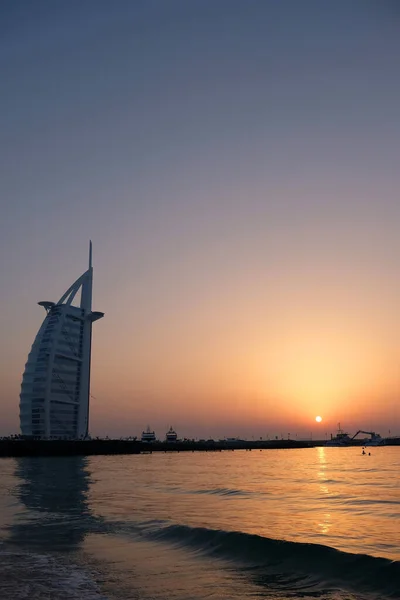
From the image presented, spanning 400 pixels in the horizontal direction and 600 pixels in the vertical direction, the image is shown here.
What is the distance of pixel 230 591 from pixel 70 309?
135848 mm

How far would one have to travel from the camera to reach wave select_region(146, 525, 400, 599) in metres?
17.5

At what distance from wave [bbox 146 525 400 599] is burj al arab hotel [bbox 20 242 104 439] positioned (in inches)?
4774

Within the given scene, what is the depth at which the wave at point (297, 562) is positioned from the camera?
17.5 meters

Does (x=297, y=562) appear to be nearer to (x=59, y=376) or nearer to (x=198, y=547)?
(x=198, y=547)

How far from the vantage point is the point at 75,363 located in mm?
147125

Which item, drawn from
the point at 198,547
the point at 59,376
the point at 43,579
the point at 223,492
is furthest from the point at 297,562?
the point at 59,376

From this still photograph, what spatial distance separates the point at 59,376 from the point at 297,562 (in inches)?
5081

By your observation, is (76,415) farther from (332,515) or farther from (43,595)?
(43,595)

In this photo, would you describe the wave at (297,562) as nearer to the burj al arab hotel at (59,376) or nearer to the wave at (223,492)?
the wave at (223,492)

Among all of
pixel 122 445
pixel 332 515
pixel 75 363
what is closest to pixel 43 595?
pixel 332 515

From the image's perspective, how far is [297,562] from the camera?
2011cm

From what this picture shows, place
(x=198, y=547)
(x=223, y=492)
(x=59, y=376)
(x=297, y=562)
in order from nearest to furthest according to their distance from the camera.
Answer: (x=297, y=562) < (x=198, y=547) < (x=223, y=492) < (x=59, y=376)

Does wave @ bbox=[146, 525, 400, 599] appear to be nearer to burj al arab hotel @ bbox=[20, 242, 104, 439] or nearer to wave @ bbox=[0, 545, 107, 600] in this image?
wave @ bbox=[0, 545, 107, 600]

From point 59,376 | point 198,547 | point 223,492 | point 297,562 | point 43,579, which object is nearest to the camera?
point 43,579
